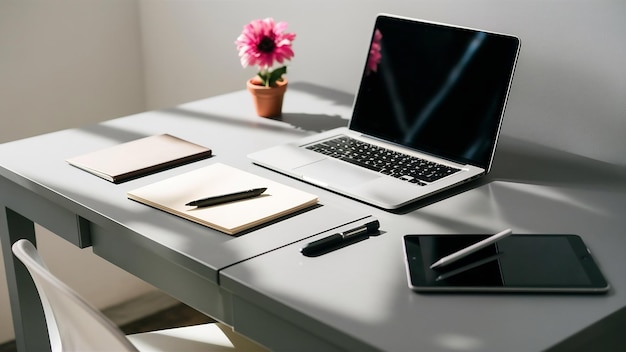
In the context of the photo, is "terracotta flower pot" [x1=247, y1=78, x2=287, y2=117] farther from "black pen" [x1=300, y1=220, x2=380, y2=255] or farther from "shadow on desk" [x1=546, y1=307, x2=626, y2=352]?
"shadow on desk" [x1=546, y1=307, x2=626, y2=352]

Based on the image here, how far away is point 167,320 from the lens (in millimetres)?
2551

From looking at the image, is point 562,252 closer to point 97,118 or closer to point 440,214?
point 440,214

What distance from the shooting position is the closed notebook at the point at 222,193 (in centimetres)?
122

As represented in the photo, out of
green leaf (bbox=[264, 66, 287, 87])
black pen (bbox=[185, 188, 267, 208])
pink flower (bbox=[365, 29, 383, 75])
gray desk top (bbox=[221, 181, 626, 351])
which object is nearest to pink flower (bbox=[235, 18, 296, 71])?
green leaf (bbox=[264, 66, 287, 87])

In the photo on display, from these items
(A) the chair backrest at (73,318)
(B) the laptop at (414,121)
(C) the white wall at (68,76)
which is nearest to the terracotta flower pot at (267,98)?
(B) the laptop at (414,121)

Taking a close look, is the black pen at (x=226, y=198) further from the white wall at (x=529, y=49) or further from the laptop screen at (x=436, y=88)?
the white wall at (x=529, y=49)

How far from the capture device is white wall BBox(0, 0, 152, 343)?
2.19 m

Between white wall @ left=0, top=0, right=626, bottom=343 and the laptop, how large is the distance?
183 mm

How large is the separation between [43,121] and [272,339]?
4.78ft

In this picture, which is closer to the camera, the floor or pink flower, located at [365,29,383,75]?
pink flower, located at [365,29,383,75]

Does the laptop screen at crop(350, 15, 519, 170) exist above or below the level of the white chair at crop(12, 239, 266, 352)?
above

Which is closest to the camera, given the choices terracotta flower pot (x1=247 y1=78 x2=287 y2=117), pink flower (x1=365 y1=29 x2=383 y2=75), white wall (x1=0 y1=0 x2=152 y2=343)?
pink flower (x1=365 y1=29 x2=383 y2=75)

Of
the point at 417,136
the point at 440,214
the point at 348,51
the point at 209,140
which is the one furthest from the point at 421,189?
the point at 348,51

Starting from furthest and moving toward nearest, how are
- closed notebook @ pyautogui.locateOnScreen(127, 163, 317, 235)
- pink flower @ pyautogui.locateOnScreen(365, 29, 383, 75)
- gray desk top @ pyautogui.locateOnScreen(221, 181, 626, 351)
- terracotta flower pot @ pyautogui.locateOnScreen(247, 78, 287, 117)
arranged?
terracotta flower pot @ pyautogui.locateOnScreen(247, 78, 287, 117), pink flower @ pyautogui.locateOnScreen(365, 29, 383, 75), closed notebook @ pyautogui.locateOnScreen(127, 163, 317, 235), gray desk top @ pyautogui.locateOnScreen(221, 181, 626, 351)
